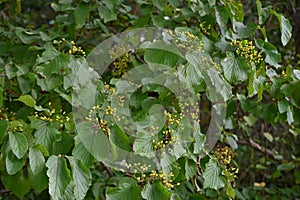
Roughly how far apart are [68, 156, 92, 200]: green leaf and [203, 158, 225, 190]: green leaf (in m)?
0.30

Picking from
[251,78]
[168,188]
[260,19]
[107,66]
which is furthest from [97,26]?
[168,188]

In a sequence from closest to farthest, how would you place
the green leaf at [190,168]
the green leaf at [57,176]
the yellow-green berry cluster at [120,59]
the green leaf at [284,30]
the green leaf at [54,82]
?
the green leaf at [57,176] → the green leaf at [190,168] → the green leaf at [54,82] → the green leaf at [284,30] → the yellow-green berry cluster at [120,59]

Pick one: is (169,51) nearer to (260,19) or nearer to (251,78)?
(251,78)

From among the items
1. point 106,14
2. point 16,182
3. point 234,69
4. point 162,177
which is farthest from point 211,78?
point 16,182

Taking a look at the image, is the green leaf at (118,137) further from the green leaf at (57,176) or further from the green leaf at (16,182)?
the green leaf at (16,182)

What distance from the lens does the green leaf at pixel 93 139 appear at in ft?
3.37

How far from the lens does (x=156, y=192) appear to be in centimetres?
98

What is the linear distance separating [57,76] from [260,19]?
0.62 metres

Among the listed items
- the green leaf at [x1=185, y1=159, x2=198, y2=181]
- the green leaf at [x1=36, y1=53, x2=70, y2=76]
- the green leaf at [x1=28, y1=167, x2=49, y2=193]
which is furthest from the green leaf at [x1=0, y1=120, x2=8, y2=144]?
the green leaf at [x1=185, y1=159, x2=198, y2=181]

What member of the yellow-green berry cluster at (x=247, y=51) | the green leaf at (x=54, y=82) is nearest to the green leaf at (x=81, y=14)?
the green leaf at (x=54, y=82)

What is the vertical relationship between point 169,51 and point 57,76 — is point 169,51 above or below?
above

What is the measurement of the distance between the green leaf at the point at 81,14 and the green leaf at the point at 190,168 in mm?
664

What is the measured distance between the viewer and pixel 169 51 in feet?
3.77

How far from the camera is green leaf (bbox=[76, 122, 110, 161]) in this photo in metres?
1.03
